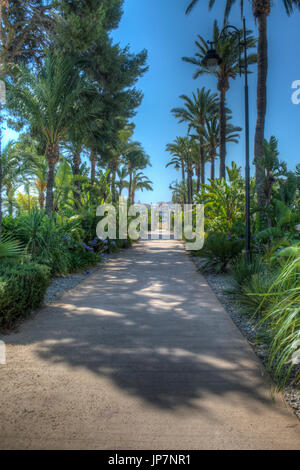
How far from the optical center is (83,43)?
1039 cm

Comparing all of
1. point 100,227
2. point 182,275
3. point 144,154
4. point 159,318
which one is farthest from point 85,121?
point 144,154

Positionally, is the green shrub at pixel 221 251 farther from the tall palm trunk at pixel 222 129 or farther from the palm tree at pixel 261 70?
the tall palm trunk at pixel 222 129

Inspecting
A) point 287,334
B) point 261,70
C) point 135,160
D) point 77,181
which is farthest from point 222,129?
point 135,160

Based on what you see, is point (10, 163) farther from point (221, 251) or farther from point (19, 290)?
point (19, 290)

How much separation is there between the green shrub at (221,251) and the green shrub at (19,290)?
172 inches

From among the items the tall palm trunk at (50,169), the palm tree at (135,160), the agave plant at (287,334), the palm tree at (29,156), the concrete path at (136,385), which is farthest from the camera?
the palm tree at (135,160)

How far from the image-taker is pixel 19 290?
4.17 m

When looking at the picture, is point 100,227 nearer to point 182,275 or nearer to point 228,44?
point 182,275

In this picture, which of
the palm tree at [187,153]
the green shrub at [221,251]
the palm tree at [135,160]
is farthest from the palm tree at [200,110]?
the green shrub at [221,251]

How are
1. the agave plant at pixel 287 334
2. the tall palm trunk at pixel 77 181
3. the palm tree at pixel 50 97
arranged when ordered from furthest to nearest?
the tall palm trunk at pixel 77 181, the palm tree at pixel 50 97, the agave plant at pixel 287 334

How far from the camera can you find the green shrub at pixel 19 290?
3.95 meters

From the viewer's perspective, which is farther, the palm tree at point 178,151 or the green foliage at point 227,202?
the palm tree at point 178,151

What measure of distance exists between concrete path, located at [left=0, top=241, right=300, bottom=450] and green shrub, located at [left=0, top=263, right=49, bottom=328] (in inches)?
9.1
